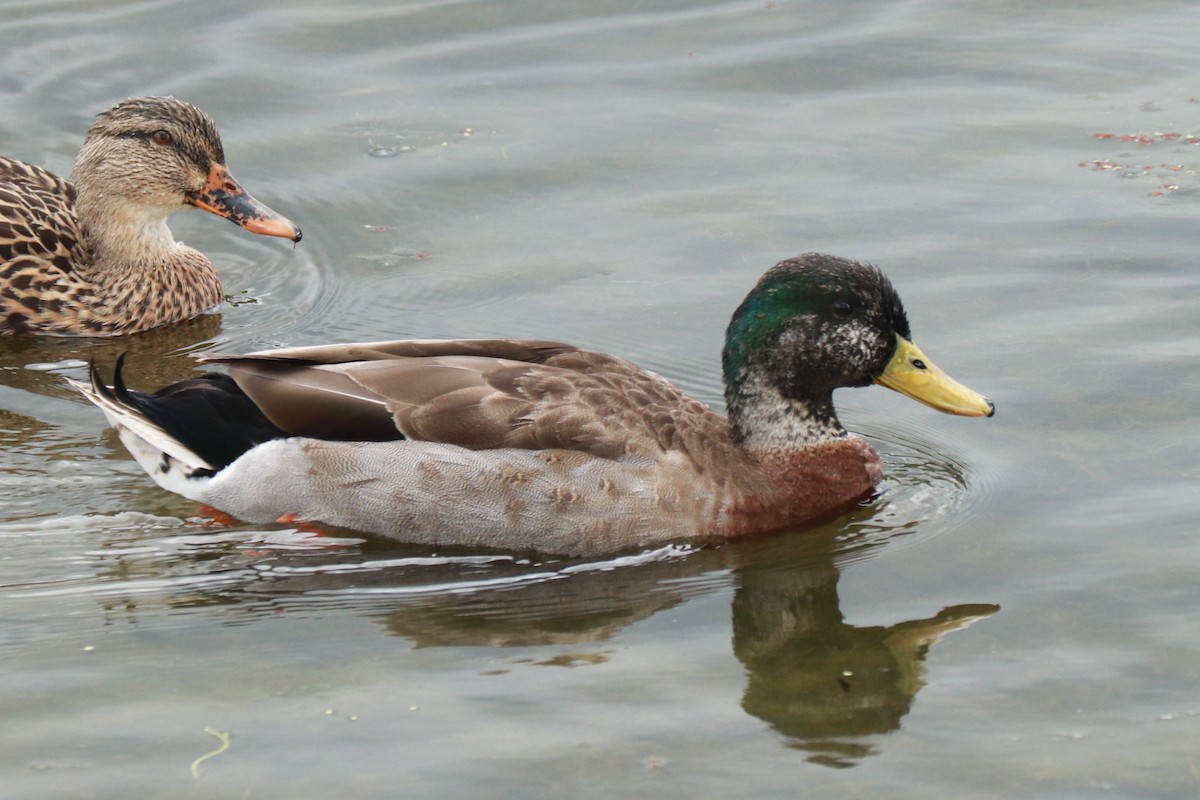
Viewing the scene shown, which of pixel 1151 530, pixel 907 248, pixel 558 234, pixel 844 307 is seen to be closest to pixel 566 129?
pixel 558 234

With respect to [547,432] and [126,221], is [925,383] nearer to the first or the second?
[547,432]

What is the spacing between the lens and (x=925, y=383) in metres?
7.46

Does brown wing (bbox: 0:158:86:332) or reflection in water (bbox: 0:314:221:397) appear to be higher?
brown wing (bbox: 0:158:86:332)

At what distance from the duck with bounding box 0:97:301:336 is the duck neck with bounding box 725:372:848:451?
10.2ft

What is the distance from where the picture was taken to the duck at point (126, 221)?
31.4 feet

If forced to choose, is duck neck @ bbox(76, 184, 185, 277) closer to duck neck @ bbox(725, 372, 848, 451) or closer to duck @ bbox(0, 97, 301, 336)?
duck @ bbox(0, 97, 301, 336)

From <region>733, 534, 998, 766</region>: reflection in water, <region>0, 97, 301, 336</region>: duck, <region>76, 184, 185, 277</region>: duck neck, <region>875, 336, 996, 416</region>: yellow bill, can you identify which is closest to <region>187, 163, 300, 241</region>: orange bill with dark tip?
<region>0, 97, 301, 336</region>: duck

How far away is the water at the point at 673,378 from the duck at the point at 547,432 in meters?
0.14

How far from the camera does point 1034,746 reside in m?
5.59

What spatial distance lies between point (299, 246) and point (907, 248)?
3382 millimetres

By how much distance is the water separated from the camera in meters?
5.66

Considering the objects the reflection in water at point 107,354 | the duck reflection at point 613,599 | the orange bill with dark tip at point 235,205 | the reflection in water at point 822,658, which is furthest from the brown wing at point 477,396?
the orange bill with dark tip at point 235,205

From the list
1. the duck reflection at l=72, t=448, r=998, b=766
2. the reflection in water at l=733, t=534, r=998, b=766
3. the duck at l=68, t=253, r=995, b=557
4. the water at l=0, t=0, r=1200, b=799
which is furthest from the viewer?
the duck at l=68, t=253, r=995, b=557

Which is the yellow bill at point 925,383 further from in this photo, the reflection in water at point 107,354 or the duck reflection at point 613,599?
Result: the reflection in water at point 107,354
